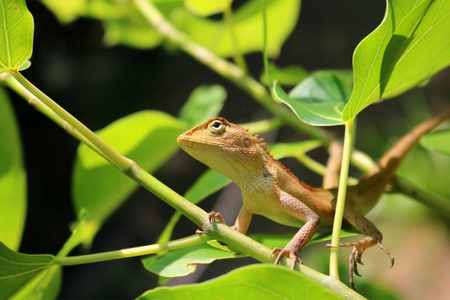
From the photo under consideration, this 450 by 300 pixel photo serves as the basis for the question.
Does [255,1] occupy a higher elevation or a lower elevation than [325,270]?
higher

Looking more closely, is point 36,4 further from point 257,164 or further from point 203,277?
point 257,164

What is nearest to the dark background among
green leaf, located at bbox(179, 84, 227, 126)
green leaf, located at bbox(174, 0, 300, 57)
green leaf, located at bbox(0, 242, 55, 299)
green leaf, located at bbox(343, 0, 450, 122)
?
green leaf, located at bbox(174, 0, 300, 57)

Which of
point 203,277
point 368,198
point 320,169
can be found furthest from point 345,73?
point 203,277

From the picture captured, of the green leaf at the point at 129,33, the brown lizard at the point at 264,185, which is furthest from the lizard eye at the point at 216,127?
the green leaf at the point at 129,33

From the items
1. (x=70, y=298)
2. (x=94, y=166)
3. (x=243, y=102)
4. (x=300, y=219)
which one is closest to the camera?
(x=300, y=219)

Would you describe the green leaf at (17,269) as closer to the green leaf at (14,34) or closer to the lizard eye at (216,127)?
the green leaf at (14,34)

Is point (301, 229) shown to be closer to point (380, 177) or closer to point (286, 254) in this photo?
point (286, 254)
